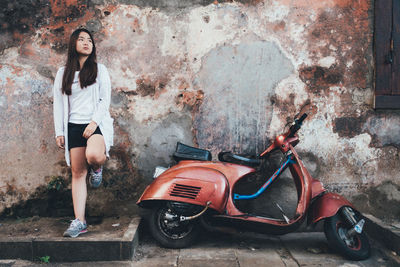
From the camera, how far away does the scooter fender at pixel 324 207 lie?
11.6 feet

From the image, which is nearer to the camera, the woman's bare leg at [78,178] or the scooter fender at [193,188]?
the scooter fender at [193,188]

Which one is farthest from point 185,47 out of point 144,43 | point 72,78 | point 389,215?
point 389,215

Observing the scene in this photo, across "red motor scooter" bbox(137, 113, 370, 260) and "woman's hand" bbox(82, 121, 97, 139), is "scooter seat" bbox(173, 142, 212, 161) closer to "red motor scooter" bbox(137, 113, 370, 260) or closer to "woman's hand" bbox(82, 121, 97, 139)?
"red motor scooter" bbox(137, 113, 370, 260)

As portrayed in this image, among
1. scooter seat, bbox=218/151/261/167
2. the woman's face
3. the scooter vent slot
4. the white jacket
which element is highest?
the woman's face

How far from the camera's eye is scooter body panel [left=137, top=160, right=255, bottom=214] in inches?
140

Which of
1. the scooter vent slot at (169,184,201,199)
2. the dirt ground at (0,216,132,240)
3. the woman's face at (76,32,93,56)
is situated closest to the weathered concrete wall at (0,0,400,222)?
the dirt ground at (0,216,132,240)

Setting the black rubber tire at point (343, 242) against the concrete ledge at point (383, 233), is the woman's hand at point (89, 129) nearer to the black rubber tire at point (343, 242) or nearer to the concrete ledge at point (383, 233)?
the black rubber tire at point (343, 242)

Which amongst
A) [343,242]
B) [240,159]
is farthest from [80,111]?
[343,242]

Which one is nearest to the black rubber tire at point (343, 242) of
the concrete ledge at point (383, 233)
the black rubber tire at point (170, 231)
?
the concrete ledge at point (383, 233)

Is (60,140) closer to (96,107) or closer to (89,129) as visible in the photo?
(89,129)

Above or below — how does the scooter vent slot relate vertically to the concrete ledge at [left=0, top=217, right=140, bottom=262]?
Result: above

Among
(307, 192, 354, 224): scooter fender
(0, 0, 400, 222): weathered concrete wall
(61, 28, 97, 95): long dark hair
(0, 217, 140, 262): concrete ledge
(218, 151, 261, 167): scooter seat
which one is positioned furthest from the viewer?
(0, 0, 400, 222): weathered concrete wall

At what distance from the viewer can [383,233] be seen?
3.87 metres

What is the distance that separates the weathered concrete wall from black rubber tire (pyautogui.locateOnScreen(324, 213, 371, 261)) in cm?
81
